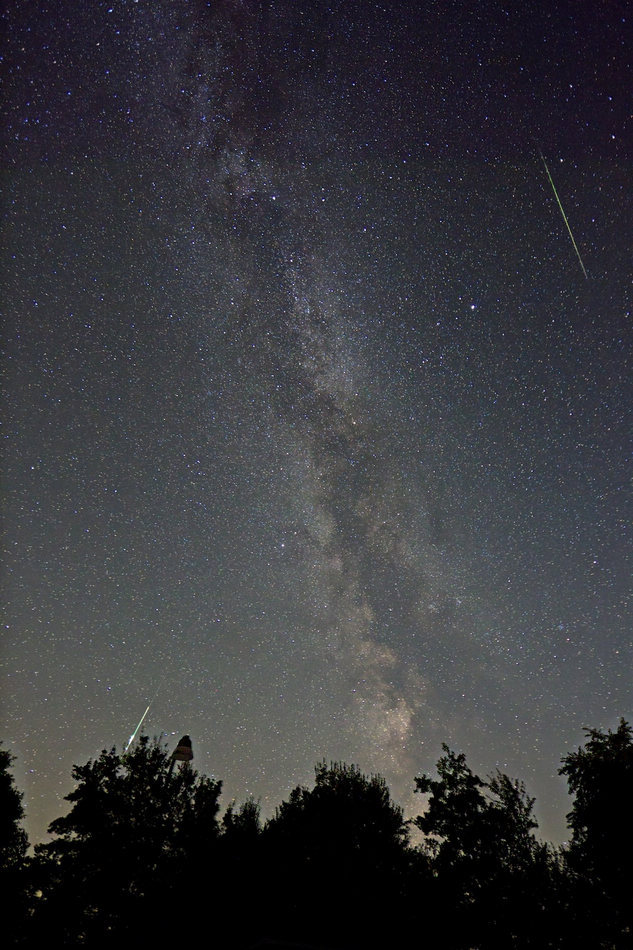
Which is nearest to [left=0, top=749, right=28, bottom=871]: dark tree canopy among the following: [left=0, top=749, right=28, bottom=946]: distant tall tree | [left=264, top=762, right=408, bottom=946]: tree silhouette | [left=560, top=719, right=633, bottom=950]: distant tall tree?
[left=0, top=749, right=28, bottom=946]: distant tall tree

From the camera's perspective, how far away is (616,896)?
815 inches

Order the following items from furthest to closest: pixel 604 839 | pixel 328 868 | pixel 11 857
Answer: pixel 11 857 → pixel 328 868 → pixel 604 839

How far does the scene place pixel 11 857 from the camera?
32062mm

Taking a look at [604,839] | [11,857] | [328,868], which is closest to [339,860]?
[328,868]

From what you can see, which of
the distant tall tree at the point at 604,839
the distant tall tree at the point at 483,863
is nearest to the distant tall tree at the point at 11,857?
the distant tall tree at the point at 483,863

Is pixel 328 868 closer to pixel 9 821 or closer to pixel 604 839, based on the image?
pixel 604 839

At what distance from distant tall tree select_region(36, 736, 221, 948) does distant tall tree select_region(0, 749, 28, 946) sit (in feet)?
5.30

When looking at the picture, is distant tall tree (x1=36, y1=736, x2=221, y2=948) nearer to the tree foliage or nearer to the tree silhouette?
the tree foliage

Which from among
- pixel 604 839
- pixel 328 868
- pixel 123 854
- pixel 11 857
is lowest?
pixel 11 857

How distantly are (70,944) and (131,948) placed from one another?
6.13 m

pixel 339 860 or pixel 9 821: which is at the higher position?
pixel 339 860

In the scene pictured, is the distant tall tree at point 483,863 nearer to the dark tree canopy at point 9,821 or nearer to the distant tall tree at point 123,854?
the distant tall tree at point 123,854

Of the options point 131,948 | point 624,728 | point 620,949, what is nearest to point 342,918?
point 131,948

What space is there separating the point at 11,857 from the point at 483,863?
32515 millimetres
